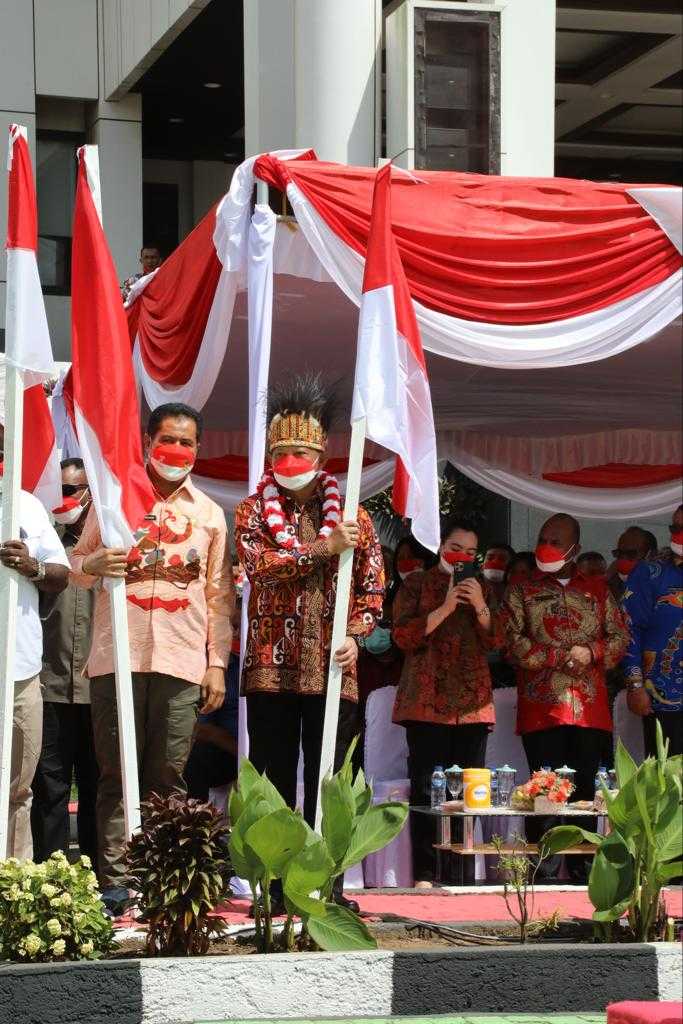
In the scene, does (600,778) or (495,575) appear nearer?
(600,778)

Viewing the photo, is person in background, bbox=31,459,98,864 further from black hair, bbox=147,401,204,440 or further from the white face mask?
the white face mask

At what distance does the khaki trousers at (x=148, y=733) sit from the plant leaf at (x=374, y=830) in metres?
1.09

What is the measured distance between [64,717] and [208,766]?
1.59 meters

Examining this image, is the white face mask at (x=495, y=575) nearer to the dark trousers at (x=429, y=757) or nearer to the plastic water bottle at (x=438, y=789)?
the dark trousers at (x=429, y=757)

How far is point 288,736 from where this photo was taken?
22.2 ft

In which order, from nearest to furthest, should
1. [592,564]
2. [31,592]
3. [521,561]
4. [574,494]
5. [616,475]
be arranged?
[31,592]
[521,561]
[592,564]
[574,494]
[616,475]

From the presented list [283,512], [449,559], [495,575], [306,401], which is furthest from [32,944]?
[495,575]

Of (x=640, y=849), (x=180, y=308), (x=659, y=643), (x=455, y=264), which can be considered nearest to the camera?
(x=640, y=849)

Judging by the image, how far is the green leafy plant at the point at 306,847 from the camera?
18.6 ft

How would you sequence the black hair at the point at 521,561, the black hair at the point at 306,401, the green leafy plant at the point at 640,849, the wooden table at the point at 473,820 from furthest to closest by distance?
the black hair at the point at 521,561 < the wooden table at the point at 473,820 < the black hair at the point at 306,401 < the green leafy plant at the point at 640,849

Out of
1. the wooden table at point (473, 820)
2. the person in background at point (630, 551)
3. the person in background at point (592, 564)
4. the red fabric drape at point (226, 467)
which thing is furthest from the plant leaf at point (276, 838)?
the red fabric drape at point (226, 467)

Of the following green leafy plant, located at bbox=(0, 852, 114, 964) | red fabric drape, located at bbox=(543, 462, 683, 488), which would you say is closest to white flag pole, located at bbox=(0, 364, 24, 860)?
green leafy plant, located at bbox=(0, 852, 114, 964)

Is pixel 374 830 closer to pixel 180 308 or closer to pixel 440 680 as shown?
pixel 440 680

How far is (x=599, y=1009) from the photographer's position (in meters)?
5.77
